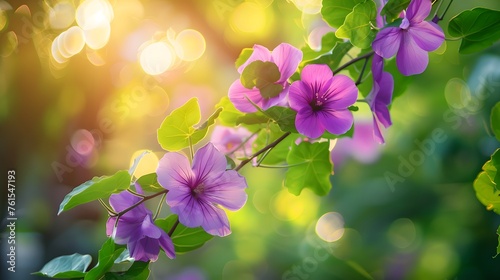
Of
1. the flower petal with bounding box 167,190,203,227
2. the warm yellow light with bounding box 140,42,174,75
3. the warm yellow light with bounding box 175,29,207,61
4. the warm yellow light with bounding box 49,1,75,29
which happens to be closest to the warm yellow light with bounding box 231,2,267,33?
the warm yellow light with bounding box 175,29,207,61

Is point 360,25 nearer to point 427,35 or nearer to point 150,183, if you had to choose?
point 427,35

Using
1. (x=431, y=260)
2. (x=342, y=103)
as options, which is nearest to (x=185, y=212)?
(x=342, y=103)

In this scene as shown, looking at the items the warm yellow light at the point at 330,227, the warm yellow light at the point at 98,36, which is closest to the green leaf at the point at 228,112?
the warm yellow light at the point at 330,227

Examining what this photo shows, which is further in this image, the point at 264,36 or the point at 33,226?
the point at 264,36

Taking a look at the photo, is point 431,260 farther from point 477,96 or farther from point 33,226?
point 33,226

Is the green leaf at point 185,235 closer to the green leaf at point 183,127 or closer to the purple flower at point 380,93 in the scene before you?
the green leaf at point 183,127

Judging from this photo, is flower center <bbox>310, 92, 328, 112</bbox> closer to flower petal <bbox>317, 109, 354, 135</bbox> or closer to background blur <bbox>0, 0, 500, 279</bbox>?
flower petal <bbox>317, 109, 354, 135</bbox>
